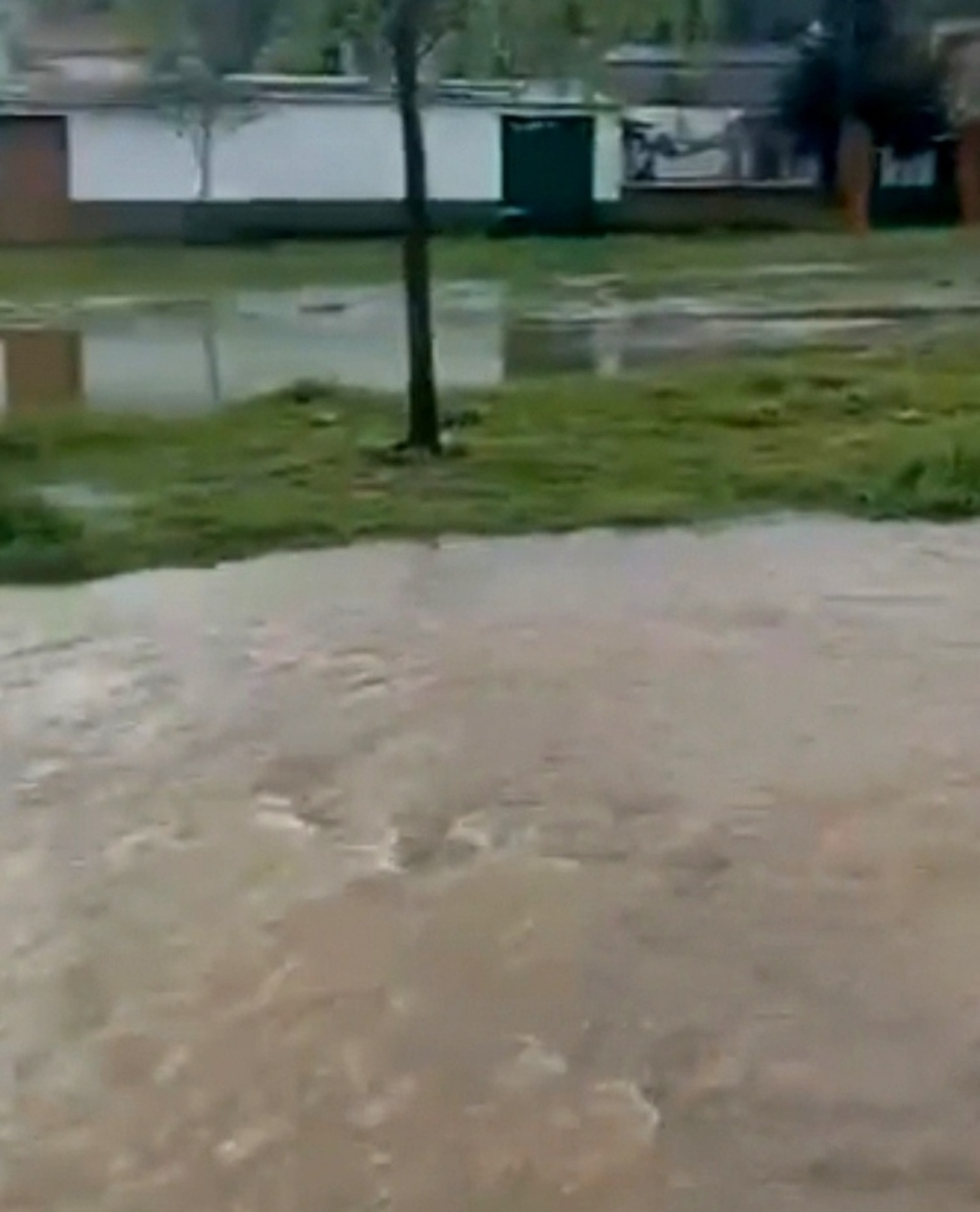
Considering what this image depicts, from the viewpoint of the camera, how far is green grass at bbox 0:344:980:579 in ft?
34.3

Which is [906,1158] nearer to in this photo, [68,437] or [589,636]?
[589,636]

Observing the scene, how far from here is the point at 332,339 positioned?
60.6ft

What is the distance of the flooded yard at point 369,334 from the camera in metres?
15.9

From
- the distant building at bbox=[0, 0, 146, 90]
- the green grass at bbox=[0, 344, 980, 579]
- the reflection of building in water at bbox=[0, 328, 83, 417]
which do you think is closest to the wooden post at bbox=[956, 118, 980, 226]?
the distant building at bbox=[0, 0, 146, 90]

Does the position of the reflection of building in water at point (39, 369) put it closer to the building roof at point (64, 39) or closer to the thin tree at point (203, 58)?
the thin tree at point (203, 58)

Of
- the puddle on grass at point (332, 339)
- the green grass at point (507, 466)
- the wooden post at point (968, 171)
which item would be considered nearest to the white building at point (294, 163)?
the wooden post at point (968, 171)

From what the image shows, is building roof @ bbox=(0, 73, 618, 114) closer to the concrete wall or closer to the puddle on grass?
the concrete wall

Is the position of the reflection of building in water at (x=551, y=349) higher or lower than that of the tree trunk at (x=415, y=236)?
lower

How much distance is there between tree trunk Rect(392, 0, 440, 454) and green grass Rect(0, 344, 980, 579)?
26 cm

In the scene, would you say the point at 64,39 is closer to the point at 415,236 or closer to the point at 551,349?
the point at 551,349

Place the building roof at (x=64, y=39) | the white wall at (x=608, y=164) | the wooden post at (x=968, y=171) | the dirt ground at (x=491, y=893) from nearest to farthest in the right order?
the dirt ground at (x=491, y=893) → the building roof at (x=64, y=39) → the wooden post at (x=968, y=171) → the white wall at (x=608, y=164)

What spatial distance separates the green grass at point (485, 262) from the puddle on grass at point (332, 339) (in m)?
1.66

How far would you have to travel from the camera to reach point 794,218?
31.0m

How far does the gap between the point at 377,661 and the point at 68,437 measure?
497cm
